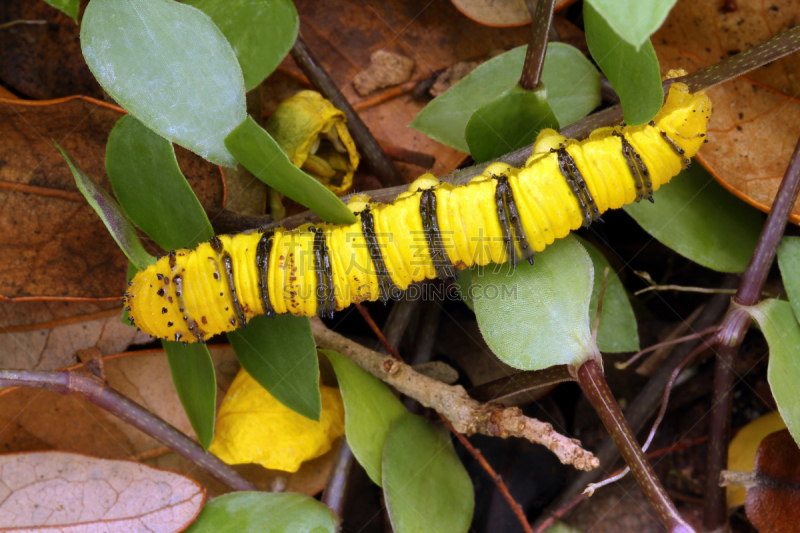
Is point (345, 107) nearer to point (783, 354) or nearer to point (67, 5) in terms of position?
point (67, 5)

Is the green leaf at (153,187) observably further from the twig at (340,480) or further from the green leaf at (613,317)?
the green leaf at (613,317)

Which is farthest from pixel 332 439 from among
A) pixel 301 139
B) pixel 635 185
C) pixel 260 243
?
pixel 635 185

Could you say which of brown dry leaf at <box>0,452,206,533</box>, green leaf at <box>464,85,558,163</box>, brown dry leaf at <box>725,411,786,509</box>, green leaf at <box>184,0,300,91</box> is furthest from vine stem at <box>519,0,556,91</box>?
brown dry leaf at <box>0,452,206,533</box>

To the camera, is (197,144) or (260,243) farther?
(260,243)

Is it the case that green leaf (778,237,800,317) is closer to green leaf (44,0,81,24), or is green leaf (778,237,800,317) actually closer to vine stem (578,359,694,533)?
vine stem (578,359,694,533)

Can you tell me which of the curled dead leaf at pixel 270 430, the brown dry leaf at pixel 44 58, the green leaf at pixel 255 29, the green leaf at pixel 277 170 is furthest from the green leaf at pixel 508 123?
the brown dry leaf at pixel 44 58

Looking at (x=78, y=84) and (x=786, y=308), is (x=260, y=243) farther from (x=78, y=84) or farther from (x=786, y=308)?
(x=786, y=308)

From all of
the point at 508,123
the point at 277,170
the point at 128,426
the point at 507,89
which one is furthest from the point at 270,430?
the point at 507,89
